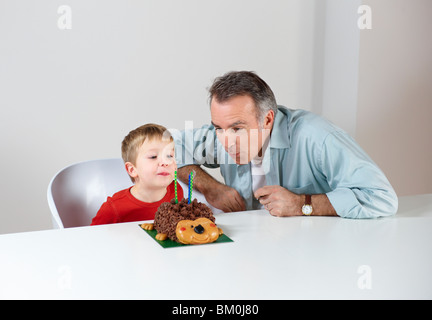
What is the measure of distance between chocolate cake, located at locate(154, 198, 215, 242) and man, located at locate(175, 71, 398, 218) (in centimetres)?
27

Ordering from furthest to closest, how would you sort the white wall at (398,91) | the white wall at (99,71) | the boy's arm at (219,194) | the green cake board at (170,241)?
1. the white wall at (398,91)
2. the white wall at (99,71)
3. the boy's arm at (219,194)
4. the green cake board at (170,241)

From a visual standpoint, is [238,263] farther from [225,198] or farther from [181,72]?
[181,72]

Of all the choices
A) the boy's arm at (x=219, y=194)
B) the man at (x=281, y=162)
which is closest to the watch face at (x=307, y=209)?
the man at (x=281, y=162)

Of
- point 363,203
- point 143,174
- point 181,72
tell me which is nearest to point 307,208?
point 363,203

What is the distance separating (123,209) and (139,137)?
0.25m

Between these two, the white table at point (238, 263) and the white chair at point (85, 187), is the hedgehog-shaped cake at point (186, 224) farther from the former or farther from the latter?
the white chair at point (85, 187)

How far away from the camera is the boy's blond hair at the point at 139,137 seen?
1830mm

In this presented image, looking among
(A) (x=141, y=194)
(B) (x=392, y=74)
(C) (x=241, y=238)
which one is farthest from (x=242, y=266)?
(B) (x=392, y=74)

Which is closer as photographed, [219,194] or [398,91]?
[219,194]

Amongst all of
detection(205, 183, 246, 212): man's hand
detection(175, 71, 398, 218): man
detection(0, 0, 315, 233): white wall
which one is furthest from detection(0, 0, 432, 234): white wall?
detection(205, 183, 246, 212): man's hand

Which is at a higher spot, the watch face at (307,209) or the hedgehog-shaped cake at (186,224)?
the hedgehog-shaped cake at (186,224)

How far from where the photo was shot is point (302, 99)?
354cm

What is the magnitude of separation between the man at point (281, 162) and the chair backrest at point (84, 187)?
10.4 inches

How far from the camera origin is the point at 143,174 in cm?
184
